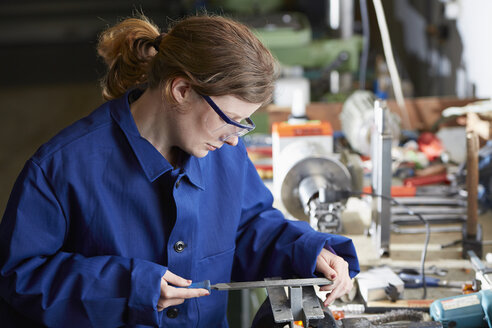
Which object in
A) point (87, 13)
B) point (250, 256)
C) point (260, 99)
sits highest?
point (87, 13)

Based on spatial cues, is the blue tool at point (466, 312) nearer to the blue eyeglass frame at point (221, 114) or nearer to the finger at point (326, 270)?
the finger at point (326, 270)

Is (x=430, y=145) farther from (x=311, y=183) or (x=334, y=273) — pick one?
(x=334, y=273)

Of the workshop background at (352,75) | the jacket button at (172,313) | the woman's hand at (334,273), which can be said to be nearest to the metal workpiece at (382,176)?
the workshop background at (352,75)

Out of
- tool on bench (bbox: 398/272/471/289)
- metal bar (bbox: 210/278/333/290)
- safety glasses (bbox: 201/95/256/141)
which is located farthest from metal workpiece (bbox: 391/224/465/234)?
safety glasses (bbox: 201/95/256/141)

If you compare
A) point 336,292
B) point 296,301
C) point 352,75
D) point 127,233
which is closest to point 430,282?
point 336,292

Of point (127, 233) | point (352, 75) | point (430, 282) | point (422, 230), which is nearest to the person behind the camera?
point (127, 233)

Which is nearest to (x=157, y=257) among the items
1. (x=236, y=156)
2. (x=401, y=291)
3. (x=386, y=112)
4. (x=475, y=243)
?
(x=236, y=156)

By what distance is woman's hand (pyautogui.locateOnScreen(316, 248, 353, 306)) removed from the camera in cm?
110

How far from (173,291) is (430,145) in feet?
5.02

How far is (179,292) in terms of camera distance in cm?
96

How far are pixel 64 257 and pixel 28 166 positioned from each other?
0.17m

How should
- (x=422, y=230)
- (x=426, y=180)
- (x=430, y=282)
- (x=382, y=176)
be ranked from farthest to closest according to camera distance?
1. (x=426, y=180)
2. (x=422, y=230)
3. (x=382, y=176)
4. (x=430, y=282)

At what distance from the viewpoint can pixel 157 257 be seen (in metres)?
1.10

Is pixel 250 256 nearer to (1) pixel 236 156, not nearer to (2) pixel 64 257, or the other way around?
(1) pixel 236 156
